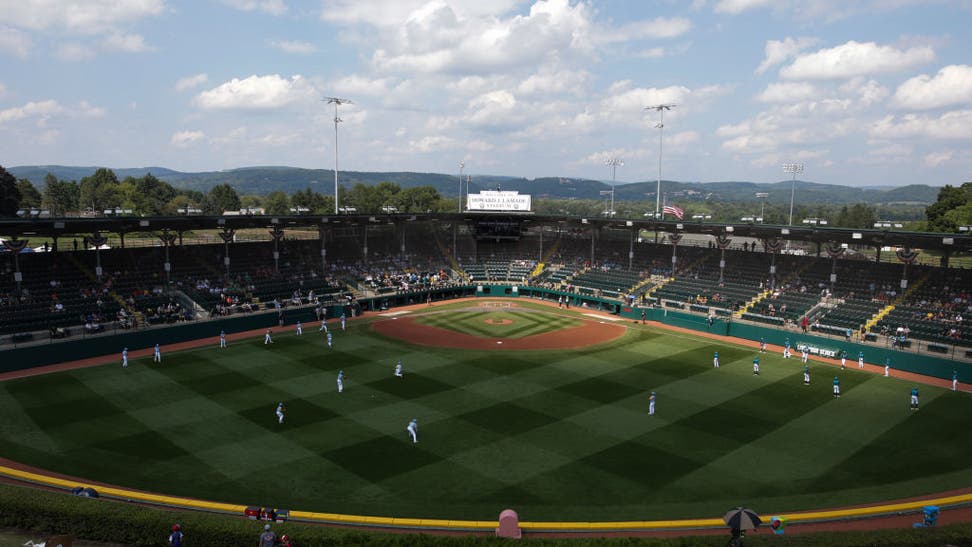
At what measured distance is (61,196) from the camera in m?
127

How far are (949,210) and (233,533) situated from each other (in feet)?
329

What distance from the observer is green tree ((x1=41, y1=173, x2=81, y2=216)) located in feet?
403

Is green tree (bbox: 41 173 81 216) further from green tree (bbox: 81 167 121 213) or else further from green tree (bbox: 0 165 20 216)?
green tree (bbox: 0 165 20 216)

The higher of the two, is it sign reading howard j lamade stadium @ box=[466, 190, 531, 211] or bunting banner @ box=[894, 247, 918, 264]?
sign reading howard j lamade stadium @ box=[466, 190, 531, 211]

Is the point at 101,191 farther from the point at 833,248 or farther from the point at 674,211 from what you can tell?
the point at 833,248

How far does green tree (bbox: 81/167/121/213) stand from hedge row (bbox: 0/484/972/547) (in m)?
123

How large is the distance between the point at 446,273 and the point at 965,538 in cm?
5771

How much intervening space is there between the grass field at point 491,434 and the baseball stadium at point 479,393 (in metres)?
0.14

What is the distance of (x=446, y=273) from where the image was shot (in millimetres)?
69625

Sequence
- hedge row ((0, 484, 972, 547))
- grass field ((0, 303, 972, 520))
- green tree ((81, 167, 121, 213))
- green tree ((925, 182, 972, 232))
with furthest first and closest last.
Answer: green tree ((81, 167, 121, 213)) → green tree ((925, 182, 972, 232)) → grass field ((0, 303, 972, 520)) → hedge row ((0, 484, 972, 547))

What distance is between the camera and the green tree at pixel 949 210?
3056 inches

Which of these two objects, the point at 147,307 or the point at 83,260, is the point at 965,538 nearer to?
the point at 147,307

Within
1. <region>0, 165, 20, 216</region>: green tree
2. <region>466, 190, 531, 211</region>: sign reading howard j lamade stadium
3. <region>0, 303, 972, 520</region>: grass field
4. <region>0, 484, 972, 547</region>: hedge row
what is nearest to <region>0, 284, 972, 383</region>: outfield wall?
<region>0, 303, 972, 520</region>: grass field

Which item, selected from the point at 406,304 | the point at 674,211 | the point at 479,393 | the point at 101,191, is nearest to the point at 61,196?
the point at 101,191
